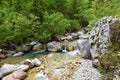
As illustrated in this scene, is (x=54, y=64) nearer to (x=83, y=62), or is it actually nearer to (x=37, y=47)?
(x=83, y=62)

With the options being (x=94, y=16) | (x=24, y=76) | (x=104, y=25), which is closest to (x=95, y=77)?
(x=104, y=25)

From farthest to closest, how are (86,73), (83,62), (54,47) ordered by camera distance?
(54,47), (83,62), (86,73)

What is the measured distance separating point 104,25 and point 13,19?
32.9ft

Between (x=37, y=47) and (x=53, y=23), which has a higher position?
(x=53, y=23)

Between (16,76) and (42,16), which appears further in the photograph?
(42,16)

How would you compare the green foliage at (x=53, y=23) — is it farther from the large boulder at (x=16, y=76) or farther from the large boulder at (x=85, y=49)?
the large boulder at (x=16, y=76)

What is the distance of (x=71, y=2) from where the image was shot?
2730 cm

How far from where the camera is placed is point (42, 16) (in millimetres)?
23125

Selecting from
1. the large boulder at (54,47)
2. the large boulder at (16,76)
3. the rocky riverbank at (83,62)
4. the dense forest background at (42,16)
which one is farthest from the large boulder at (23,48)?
the large boulder at (16,76)

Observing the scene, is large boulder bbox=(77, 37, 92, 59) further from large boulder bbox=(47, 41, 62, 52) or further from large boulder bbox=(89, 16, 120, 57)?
large boulder bbox=(47, 41, 62, 52)

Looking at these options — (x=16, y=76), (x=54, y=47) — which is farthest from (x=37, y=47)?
(x=16, y=76)

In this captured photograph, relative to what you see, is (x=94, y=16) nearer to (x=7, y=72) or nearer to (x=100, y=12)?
(x=100, y=12)

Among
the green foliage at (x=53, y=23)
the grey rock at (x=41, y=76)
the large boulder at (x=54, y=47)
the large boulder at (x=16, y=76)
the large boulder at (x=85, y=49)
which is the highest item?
the green foliage at (x=53, y=23)

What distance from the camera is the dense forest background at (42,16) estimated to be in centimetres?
1969
